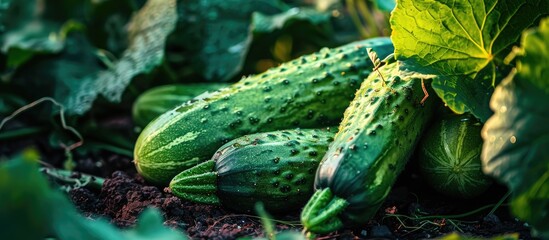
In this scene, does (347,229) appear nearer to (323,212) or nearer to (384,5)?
(323,212)

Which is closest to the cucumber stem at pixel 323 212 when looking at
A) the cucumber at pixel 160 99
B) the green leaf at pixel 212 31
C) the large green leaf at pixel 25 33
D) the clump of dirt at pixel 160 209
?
the clump of dirt at pixel 160 209

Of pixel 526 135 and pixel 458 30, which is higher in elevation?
pixel 458 30

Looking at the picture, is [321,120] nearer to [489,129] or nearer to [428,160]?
[428,160]

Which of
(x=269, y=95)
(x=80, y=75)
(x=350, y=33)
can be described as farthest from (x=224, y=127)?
(x=350, y=33)

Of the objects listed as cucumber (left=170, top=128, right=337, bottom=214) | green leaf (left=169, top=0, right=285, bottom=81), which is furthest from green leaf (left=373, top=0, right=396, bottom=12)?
cucumber (left=170, top=128, right=337, bottom=214)

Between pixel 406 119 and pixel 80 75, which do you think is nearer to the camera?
pixel 406 119

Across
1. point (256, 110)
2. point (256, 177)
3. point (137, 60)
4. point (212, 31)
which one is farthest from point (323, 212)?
point (212, 31)

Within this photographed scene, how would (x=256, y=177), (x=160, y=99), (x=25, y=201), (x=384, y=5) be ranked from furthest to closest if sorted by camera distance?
(x=384, y=5), (x=160, y=99), (x=256, y=177), (x=25, y=201)

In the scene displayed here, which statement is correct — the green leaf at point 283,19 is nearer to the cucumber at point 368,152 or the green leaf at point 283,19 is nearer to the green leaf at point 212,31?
the green leaf at point 212,31
